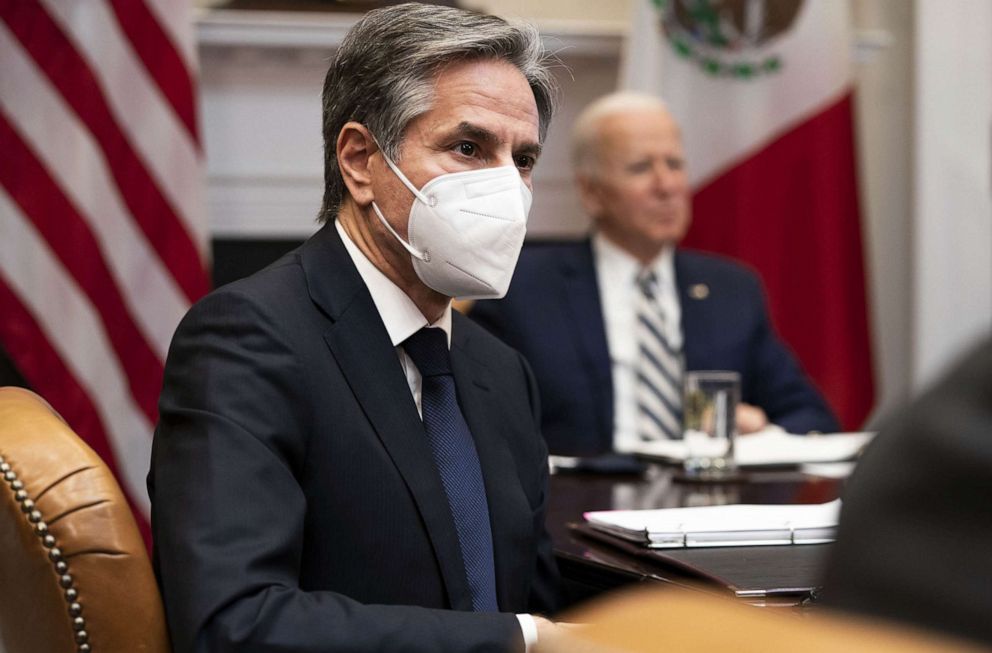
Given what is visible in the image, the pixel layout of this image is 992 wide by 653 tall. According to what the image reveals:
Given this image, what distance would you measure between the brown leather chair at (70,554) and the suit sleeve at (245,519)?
1.7 inches

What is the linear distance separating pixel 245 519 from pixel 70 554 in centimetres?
18

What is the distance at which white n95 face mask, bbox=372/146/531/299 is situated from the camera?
1.77 meters

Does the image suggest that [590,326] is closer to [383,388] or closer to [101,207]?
[101,207]

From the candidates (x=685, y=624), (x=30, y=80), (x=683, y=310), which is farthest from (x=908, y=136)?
(x=685, y=624)

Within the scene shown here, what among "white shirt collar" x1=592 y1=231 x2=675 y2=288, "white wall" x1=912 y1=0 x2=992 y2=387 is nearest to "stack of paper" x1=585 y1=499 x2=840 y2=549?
"white shirt collar" x1=592 y1=231 x2=675 y2=288

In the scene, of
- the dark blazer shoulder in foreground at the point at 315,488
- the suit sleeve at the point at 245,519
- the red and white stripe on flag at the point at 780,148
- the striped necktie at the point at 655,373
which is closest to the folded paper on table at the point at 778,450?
the striped necktie at the point at 655,373

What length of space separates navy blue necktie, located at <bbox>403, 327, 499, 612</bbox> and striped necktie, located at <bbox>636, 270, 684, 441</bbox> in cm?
177

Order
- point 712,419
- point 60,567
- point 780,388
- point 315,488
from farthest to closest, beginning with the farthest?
1. point 780,388
2. point 712,419
3. point 315,488
4. point 60,567

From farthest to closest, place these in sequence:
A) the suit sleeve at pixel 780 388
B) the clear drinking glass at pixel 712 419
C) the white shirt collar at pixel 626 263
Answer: the white shirt collar at pixel 626 263 < the suit sleeve at pixel 780 388 < the clear drinking glass at pixel 712 419

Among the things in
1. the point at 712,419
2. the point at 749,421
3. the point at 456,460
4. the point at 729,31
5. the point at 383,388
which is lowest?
the point at 749,421

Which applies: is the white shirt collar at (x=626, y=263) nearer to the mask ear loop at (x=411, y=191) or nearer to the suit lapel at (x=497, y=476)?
the suit lapel at (x=497, y=476)

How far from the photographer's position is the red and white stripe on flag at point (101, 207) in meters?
3.82

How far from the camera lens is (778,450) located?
2760mm

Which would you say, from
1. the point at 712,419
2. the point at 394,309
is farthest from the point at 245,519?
the point at 712,419
